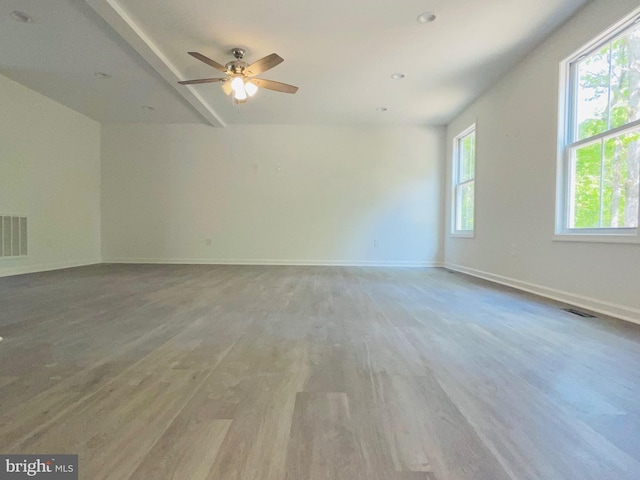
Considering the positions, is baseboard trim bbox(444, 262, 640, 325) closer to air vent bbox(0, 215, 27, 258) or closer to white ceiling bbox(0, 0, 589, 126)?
white ceiling bbox(0, 0, 589, 126)

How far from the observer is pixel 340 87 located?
471 cm

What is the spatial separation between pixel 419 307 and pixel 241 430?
206cm

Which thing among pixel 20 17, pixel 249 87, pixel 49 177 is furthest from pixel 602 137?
pixel 49 177

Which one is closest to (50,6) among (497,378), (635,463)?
(497,378)

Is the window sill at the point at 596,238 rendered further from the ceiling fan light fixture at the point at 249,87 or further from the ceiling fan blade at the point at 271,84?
the ceiling fan light fixture at the point at 249,87

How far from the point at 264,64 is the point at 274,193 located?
320cm

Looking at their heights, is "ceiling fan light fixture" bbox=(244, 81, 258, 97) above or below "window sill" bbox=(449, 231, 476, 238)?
above

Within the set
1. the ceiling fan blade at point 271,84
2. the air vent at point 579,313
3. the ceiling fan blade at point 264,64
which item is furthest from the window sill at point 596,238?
the ceiling fan blade at point 271,84

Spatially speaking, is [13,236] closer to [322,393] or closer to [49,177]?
[49,177]

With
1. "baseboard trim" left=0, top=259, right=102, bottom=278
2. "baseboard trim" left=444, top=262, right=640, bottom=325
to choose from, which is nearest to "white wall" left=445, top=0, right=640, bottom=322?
"baseboard trim" left=444, top=262, right=640, bottom=325

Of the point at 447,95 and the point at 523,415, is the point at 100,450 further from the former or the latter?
the point at 447,95

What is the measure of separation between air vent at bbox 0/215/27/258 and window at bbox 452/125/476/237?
21.4 ft

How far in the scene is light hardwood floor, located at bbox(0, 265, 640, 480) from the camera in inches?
35.8

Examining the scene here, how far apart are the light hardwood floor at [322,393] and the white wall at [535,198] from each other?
1.52 ft
